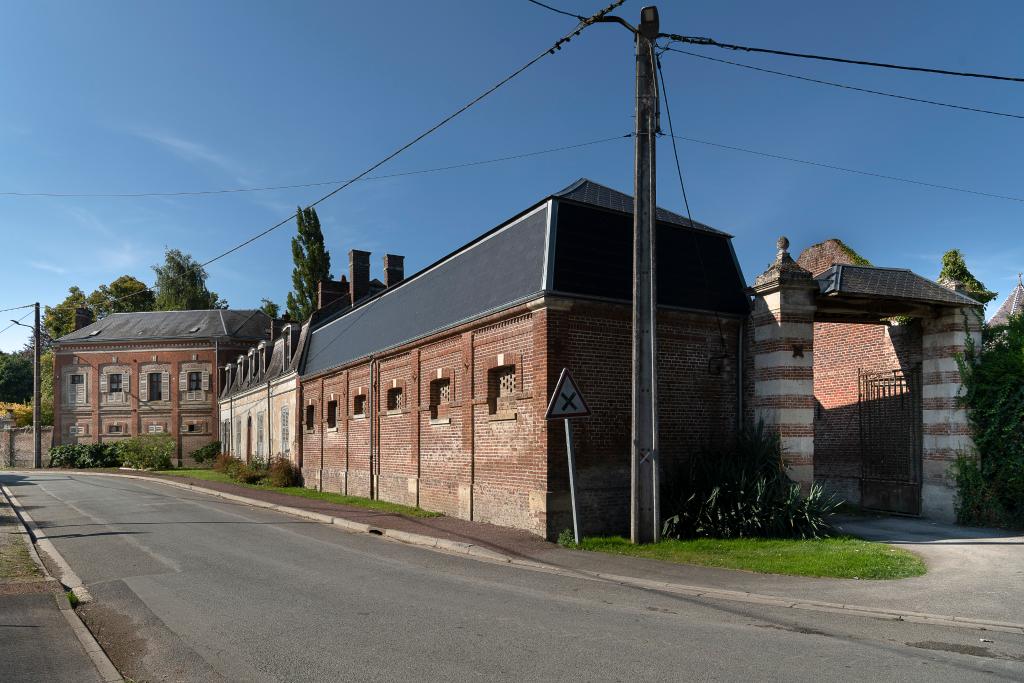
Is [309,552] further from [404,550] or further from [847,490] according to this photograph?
[847,490]

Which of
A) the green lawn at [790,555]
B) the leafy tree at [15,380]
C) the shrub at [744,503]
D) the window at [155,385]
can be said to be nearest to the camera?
the green lawn at [790,555]

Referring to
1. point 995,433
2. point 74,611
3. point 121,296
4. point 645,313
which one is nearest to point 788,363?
point 645,313

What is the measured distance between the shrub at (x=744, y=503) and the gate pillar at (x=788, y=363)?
27.4 inches

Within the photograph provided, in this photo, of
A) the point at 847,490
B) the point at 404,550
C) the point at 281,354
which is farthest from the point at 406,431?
the point at 281,354

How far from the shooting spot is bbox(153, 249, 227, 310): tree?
64.6 m

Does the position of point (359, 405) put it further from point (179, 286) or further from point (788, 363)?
point (179, 286)

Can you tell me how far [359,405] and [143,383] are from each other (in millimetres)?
37196

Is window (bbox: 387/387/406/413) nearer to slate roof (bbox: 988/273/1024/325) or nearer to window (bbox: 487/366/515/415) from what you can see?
window (bbox: 487/366/515/415)

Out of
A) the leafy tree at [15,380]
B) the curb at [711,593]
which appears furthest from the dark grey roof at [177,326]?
the curb at [711,593]

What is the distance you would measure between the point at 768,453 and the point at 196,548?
32.9 ft

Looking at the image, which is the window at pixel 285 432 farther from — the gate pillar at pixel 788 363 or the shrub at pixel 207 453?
the gate pillar at pixel 788 363

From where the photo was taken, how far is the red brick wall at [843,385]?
16688mm

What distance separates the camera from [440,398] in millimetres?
17672

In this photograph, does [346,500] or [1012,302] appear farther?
[1012,302]
